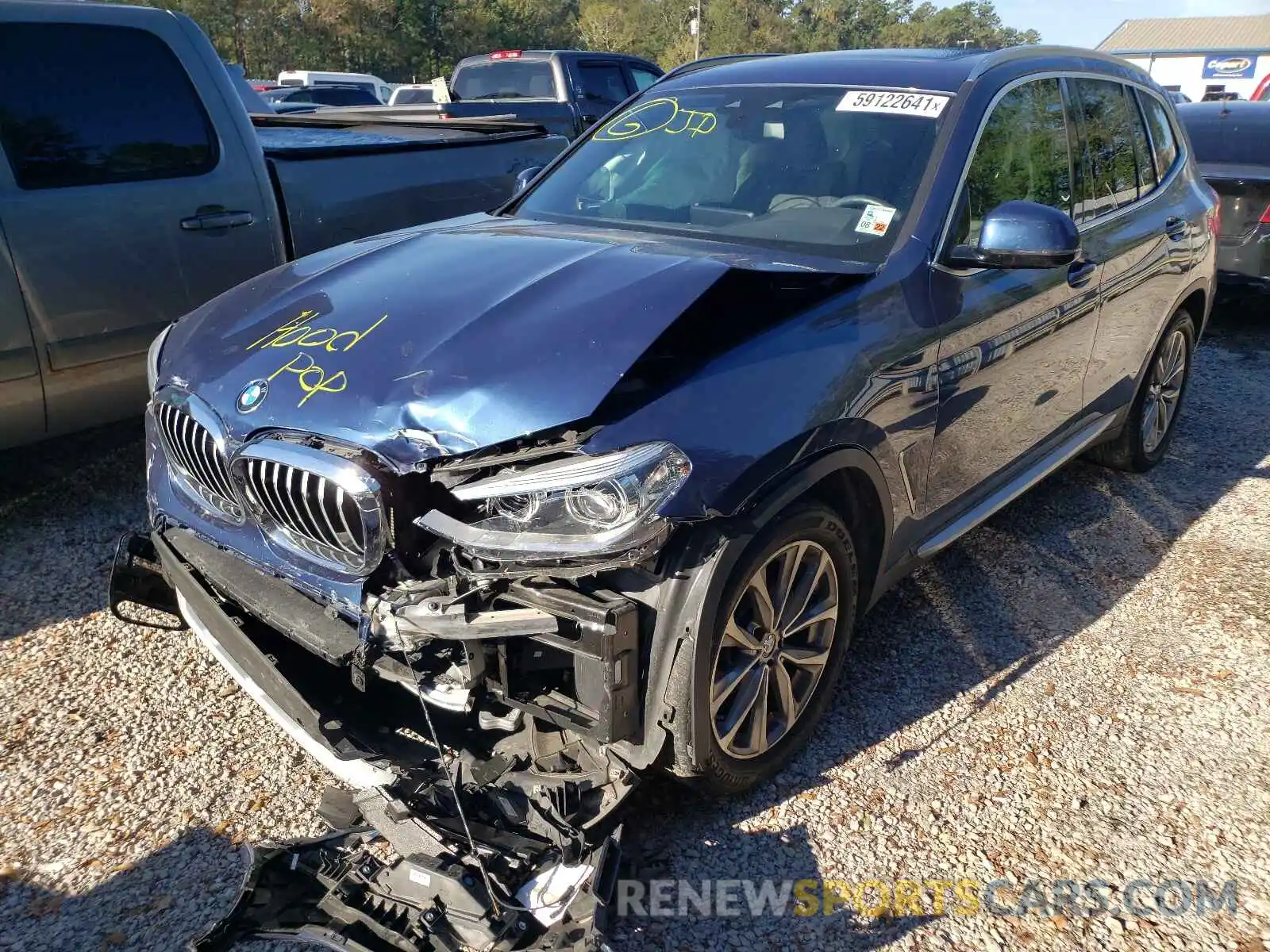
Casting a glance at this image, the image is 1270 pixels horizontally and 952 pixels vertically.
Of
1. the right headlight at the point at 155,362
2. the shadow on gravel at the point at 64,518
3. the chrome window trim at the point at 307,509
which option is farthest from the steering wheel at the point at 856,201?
the shadow on gravel at the point at 64,518

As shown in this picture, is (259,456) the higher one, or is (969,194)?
(969,194)

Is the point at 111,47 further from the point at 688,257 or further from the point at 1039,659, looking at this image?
the point at 1039,659

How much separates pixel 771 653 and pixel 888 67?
7.31 ft

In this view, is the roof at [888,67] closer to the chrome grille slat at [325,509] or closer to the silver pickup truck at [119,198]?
the silver pickup truck at [119,198]

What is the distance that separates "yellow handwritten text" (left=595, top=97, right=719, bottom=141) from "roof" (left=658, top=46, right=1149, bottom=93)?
13 cm

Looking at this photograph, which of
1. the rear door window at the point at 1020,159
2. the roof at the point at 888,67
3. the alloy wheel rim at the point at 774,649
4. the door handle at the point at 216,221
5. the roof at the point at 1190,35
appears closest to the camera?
the alloy wheel rim at the point at 774,649

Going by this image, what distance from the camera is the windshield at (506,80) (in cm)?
1235

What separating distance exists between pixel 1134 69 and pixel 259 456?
449 cm

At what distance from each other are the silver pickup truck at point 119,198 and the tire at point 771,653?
1.86 meters

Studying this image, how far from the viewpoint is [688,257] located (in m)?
2.83

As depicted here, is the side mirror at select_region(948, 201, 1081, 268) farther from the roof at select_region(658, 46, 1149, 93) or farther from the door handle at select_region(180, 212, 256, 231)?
the door handle at select_region(180, 212, 256, 231)

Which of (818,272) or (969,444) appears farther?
(969,444)

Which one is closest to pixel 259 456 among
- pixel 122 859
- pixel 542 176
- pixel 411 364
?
pixel 411 364

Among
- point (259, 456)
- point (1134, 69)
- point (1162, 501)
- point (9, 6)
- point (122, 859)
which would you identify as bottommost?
point (1162, 501)
